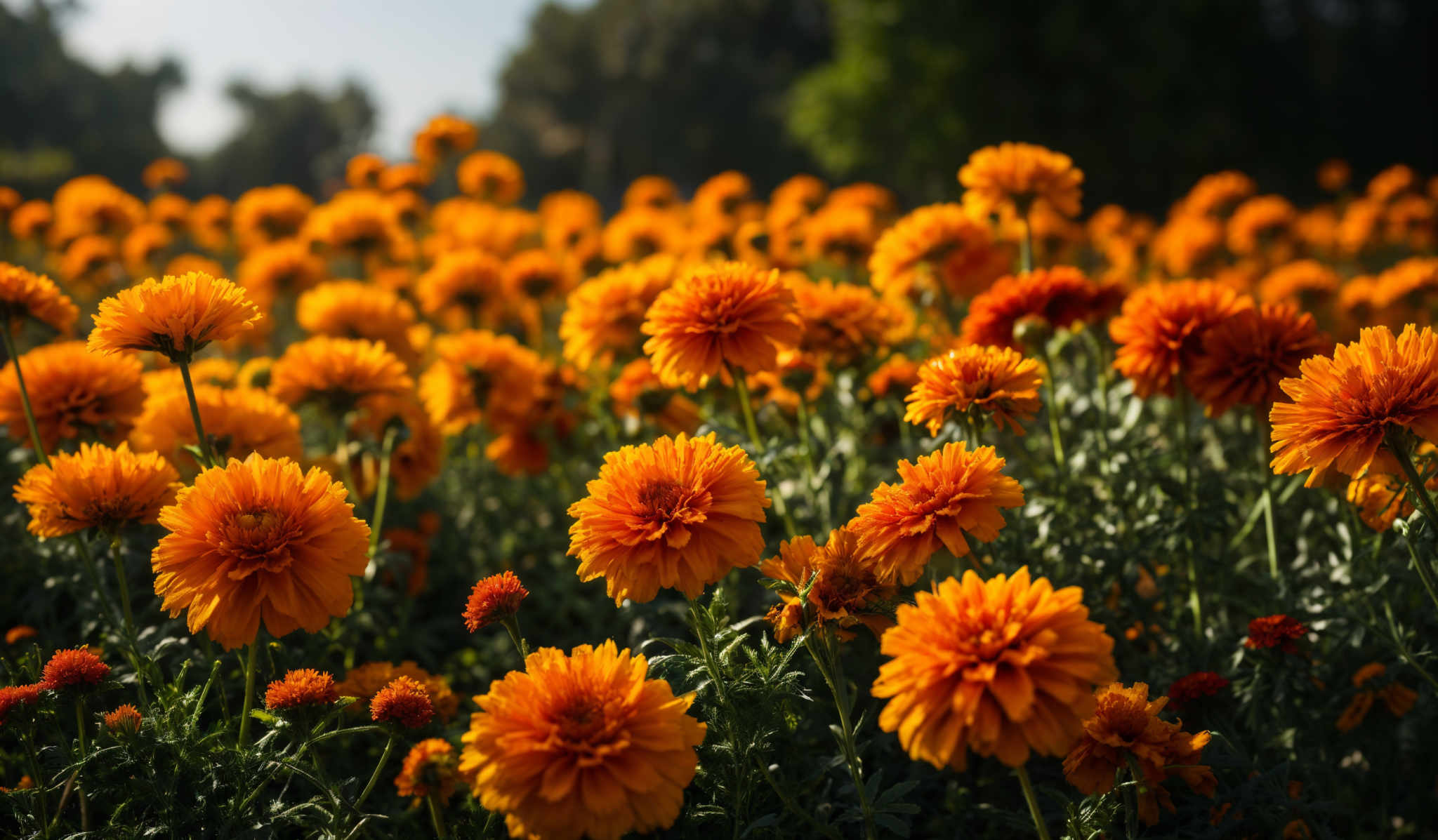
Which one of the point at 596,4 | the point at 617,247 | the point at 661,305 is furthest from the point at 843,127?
the point at 596,4

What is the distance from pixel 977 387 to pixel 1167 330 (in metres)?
0.81

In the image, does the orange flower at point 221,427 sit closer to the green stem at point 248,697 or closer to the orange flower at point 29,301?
the orange flower at point 29,301

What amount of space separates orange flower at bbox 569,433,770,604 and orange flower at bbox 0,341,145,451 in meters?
1.76

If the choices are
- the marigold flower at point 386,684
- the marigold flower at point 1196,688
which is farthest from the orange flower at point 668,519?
the marigold flower at point 1196,688

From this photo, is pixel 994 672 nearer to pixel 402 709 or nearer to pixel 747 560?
pixel 747 560

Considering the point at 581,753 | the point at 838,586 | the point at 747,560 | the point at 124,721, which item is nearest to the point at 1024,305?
the point at 838,586

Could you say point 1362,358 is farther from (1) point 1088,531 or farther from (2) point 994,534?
(1) point 1088,531

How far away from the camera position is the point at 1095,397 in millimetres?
3527

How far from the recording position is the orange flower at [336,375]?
3.07 m

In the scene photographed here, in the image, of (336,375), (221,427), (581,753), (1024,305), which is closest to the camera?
(581,753)

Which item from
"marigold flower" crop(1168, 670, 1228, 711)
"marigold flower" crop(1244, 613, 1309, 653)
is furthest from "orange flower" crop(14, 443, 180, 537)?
"marigold flower" crop(1244, 613, 1309, 653)

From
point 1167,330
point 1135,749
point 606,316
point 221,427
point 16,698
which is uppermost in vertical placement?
point 606,316

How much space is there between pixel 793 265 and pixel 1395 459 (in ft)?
11.2

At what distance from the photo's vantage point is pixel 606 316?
3.23 m
